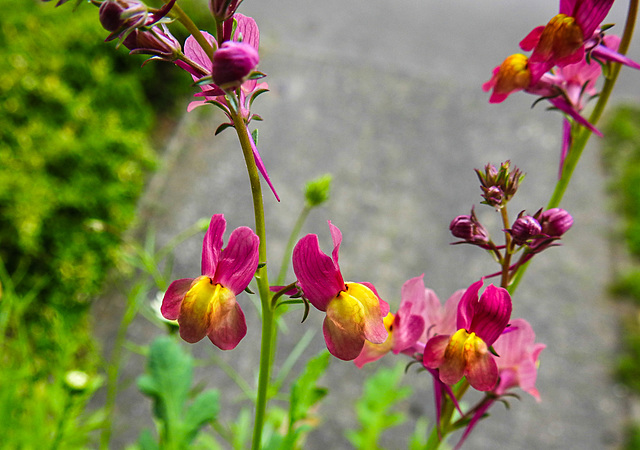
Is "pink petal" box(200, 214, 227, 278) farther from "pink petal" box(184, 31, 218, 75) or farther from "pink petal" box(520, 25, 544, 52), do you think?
"pink petal" box(520, 25, 544, 52)

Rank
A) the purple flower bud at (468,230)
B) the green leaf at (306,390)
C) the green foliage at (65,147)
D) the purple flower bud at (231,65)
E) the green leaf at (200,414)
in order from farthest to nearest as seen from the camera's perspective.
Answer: the green foliage at (65,147) < the green leaf at (200,414) < the green leaf at (306,390) < the purple flower bud at (468,230) < the purple flower bud at (231,65)

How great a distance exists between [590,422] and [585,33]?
1512 mm

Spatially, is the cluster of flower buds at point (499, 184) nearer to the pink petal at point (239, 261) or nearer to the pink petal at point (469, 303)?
the pink petal at point (469, 303)

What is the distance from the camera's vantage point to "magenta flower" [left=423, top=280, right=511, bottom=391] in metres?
0.39

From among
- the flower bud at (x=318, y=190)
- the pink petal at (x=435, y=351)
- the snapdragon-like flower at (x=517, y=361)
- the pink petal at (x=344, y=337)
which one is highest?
the flower bud at (x=318, y=190)

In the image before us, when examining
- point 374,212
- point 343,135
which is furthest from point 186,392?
point 343,135

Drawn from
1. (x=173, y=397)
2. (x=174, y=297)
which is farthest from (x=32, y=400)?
(x=174, y=297)

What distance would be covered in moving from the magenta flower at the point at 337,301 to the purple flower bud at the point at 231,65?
0.11 m

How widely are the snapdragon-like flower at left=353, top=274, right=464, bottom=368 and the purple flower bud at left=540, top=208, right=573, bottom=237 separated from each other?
0.09 meters

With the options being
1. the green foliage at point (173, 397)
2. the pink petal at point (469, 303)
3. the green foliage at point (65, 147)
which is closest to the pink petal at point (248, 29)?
the pink petal at point (469, 303)

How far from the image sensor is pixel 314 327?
1.79 m

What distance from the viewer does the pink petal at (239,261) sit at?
0.37m

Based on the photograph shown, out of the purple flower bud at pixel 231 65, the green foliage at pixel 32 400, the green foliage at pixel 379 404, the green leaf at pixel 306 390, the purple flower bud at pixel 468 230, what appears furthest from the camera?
the green foliage at pixel 379 404

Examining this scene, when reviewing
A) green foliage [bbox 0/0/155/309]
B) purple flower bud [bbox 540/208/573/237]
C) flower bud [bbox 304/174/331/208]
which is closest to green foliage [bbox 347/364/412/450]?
flower bud [bbox 304/174/331/208]
